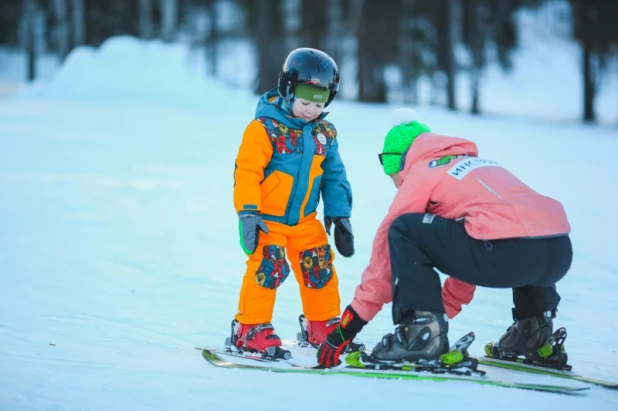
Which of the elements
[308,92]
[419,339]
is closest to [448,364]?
Result: [419,339]

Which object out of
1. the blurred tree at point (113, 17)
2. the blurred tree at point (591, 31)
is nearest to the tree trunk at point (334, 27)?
the blurred tree at point (591, 31)

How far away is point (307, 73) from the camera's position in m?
3.92

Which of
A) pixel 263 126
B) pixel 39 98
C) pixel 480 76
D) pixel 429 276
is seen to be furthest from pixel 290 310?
pixel 480 76

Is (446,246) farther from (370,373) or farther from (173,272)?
(173,272)

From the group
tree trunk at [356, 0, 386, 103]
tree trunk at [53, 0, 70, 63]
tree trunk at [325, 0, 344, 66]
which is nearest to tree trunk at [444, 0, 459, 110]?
tree trunk at [356, 0, 386, 103]

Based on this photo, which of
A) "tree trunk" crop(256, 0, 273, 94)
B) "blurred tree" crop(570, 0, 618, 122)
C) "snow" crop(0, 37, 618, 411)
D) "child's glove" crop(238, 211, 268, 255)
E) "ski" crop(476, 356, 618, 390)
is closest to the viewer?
"snow" crop(0, 37, 618, 411)

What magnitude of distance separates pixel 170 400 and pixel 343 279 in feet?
8.91

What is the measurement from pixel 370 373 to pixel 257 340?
0.77 meters

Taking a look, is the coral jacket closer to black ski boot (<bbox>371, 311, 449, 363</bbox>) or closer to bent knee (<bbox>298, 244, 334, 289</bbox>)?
bent knee (<bbox>298, 244, 334, 289</bbox>)

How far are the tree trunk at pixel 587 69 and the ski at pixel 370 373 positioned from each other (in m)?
23.1

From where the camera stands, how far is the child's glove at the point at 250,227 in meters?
3.72

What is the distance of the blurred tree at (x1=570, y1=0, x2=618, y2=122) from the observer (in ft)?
79.8

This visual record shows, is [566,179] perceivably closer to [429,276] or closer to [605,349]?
[605,349]

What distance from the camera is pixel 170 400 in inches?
119
